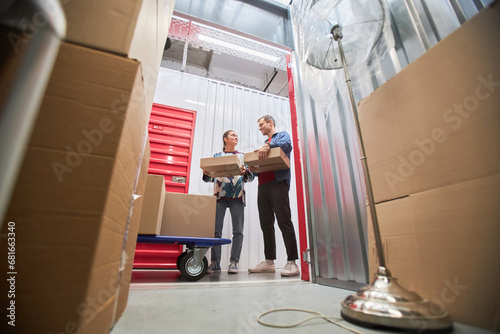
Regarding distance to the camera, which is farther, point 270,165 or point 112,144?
point 270,165

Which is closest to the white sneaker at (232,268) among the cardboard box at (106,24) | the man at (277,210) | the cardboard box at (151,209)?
the man at (277,210)

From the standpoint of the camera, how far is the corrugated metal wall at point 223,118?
2.83 m

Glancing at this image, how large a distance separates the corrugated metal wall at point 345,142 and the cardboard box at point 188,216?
0.89 metres

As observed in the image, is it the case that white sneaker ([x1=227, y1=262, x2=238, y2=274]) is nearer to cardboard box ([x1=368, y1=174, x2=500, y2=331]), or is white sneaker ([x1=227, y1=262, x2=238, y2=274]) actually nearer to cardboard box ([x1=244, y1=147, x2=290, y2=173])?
cardboard box ([x1=244, y1=147, x2=290, y2=173])

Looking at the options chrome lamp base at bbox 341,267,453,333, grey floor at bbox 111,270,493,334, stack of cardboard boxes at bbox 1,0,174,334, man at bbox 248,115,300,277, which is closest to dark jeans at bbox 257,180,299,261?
man at bbox 248,115,300,277

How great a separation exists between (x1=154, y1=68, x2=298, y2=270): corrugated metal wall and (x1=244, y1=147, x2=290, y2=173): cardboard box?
1.19 m

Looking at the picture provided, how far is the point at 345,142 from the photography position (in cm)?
134

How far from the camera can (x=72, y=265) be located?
343mm

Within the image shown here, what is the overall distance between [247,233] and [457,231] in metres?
2.37

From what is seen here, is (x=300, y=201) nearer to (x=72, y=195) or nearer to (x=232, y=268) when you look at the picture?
(x=232, y=268)

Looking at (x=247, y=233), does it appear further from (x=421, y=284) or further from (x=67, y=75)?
(x=67, y=75)

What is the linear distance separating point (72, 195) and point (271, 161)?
1440mm

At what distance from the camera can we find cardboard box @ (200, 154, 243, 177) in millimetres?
1811

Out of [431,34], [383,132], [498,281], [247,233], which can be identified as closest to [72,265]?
[498,281]
